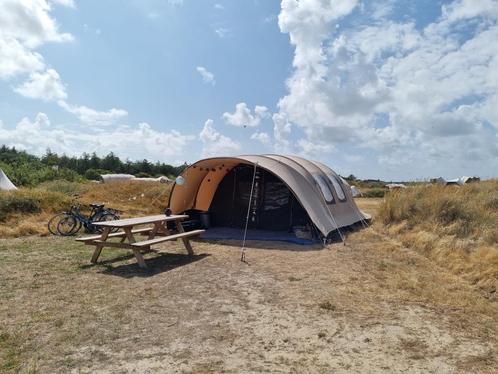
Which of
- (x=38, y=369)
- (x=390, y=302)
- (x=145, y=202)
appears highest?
(x=145, y=202)

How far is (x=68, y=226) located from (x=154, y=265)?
3.91 meters

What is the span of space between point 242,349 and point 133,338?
37.7 inches

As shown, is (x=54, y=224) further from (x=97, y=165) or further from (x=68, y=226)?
(x=97, y=165)

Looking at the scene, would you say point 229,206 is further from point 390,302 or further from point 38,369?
point 38,369

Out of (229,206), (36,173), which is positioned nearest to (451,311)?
(229,206)

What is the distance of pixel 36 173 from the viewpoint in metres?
23.6

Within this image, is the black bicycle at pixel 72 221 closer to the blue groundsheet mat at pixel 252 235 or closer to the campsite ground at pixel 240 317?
the campsite ground at pixel 240 317

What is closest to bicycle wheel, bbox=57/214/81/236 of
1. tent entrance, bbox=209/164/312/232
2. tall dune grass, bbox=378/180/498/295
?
tent entrance, bbox=209/164/312/232

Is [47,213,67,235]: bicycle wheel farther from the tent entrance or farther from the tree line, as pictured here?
the tree line

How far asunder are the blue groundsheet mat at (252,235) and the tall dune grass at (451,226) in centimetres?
225

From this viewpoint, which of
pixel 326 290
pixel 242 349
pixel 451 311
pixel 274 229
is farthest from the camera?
pixel 274 229

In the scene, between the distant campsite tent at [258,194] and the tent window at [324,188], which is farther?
the tent window at [324,188]

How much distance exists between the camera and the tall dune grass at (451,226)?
6.18m

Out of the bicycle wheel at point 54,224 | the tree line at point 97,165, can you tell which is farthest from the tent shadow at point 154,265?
the tree line at point 97,165
